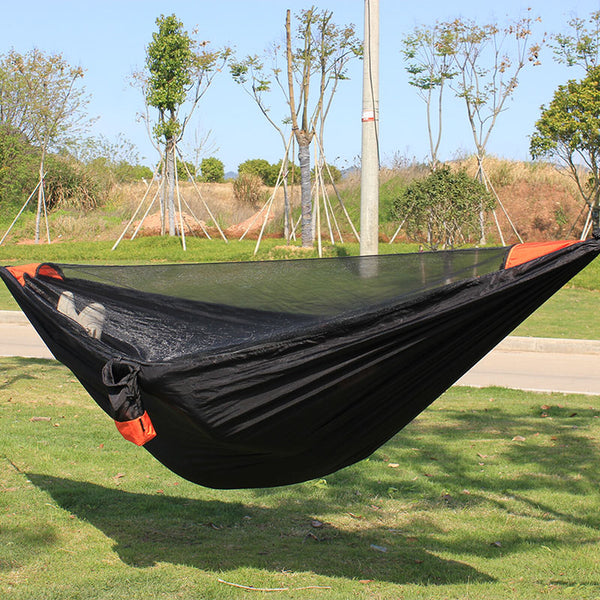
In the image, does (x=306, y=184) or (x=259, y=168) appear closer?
(x=306, y=184)

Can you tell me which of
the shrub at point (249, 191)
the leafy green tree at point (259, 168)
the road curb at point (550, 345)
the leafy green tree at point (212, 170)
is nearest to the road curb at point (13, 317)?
the road curb at point (550, 345)

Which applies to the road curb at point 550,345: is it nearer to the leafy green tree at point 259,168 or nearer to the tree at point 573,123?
the tree at point 573,123

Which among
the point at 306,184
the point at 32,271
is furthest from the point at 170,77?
the point at 32,271

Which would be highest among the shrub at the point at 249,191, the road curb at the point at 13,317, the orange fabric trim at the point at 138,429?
the shrub at the point at 249,191

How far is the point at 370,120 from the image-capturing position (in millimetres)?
7320

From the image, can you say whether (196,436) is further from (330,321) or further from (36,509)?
(36,509)

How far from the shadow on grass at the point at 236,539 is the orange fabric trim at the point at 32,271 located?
4.06 feet

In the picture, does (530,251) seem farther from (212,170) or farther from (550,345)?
(212,170)

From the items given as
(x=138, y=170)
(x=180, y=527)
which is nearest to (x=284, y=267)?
(x=180, y=527)

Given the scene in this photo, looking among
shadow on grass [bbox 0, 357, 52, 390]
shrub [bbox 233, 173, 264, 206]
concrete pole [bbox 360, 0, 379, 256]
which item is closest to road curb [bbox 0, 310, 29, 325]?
shadow on grass [bbox 0, 357, 52, 390]

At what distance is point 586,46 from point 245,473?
20050 millimetres

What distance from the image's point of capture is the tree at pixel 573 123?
17938 millimetres

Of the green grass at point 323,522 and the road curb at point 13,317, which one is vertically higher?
the road curb at point 13,317

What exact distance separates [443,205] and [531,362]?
673cm
